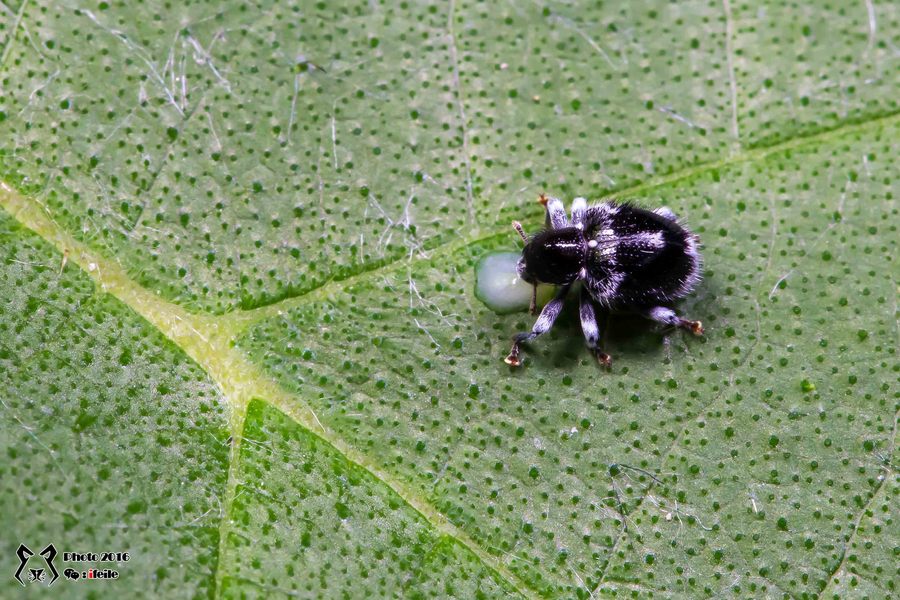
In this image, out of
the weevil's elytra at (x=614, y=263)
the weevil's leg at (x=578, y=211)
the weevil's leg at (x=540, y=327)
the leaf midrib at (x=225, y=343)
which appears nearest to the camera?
the leaf midrib at (x=225, y=343)

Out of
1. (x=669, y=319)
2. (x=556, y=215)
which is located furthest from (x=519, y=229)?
(x=669, y=319)

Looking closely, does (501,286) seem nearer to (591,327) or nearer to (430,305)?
(430,305)

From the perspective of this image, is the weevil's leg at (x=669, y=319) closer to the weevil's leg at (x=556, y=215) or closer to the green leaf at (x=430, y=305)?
the green leaf at (x=430, y=305)

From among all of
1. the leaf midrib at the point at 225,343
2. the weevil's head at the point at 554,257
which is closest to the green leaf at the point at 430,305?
the leaf midrib at the point at 225,343

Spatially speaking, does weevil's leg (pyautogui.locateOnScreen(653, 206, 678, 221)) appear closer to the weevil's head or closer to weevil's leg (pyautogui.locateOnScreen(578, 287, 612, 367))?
the weevil's head

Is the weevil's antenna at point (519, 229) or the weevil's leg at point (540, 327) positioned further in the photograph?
the weevil's antenna at point (519, 229)

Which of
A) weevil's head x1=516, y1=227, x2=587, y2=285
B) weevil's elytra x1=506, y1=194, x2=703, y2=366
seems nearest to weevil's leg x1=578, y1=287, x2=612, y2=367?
weevil's elytra x1=506, y1=194, x2=703, y2=366
